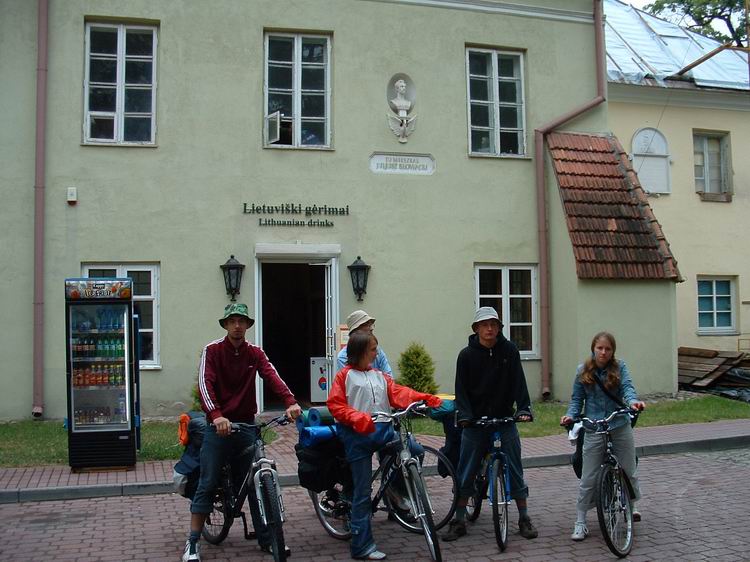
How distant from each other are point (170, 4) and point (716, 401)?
11410mm

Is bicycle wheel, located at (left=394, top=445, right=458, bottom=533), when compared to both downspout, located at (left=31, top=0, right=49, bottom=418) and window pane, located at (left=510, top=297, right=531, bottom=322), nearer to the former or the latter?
window pane, located at (left=510, top=297, right=531, bottom=322)

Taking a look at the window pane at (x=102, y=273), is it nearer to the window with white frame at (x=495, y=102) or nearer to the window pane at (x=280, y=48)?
the window pane at (x=280, y=48)

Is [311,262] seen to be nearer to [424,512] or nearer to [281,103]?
[281,103]

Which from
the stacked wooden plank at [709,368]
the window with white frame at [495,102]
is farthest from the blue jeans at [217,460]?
the stacked wooden plank at [709,368]

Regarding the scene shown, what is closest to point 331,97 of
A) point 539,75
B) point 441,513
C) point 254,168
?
point 254,168

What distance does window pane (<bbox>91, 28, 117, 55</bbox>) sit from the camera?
13.0 m

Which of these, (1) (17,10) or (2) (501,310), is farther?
(2) (501,310)

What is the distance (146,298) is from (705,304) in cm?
1231

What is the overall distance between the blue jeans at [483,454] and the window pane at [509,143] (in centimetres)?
902

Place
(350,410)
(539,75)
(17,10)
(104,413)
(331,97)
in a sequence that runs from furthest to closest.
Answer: (539,75)
(331,97)
(17,10)
(104,413)
(350,410)

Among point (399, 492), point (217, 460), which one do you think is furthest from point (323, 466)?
point (217, 460)

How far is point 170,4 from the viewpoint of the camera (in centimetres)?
1305

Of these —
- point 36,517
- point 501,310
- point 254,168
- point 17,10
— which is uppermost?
point 17,10

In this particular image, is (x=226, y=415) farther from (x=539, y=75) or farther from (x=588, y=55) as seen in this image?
(x=588, y=55)
